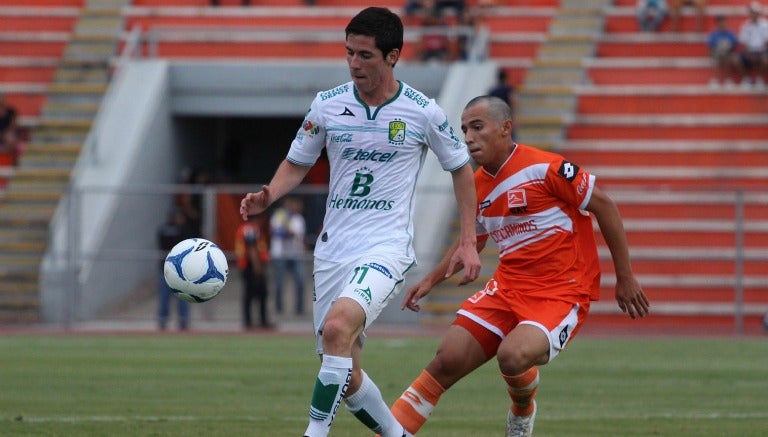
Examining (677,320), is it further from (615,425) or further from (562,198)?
(562,198)

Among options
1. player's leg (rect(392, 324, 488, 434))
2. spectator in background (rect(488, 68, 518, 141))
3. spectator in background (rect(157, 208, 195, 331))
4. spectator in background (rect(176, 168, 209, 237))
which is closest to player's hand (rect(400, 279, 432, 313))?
player's leg (rect(392, 324, 488, 434))

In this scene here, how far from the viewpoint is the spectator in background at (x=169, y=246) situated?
23078 millimetres

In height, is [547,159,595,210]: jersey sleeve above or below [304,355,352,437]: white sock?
above

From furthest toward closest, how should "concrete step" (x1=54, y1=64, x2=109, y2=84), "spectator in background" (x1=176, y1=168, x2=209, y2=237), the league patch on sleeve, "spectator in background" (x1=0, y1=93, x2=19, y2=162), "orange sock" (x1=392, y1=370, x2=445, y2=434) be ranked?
"concrete step" (x1=54, y1=64, x2=109, y2=84) → "spectator in background" (x1=0, y1=93, x2=19, y2=162) → "spectator in background" (x1=176, y1=168, x2=209, y2=237) → the league patch on sleeve → "orange sock" (x1=392, y1=370, x2=445, y2=434)

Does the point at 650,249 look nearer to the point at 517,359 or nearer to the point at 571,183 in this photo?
the point at 571,183

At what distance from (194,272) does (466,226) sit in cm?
156

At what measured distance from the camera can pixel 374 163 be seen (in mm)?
8227

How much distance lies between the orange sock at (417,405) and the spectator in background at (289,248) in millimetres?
15456

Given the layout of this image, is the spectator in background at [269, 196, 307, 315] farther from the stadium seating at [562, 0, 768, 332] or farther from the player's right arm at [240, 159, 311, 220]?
the player's right arm at [240, 159, 311, 220]

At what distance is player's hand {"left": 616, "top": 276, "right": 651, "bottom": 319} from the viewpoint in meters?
8.80

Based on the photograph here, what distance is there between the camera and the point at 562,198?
29.1 ft

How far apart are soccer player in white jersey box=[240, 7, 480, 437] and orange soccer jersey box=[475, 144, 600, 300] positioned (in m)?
0.59

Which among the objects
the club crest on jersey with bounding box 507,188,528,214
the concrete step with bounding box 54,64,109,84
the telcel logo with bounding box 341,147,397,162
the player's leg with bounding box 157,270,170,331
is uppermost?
the telcel logo with bounding box 341,147,397,162

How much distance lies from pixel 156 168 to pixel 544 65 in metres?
7.81
